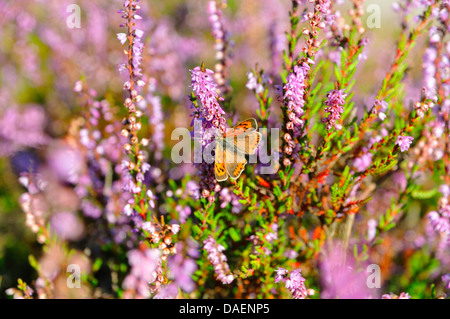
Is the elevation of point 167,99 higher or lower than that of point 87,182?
higher

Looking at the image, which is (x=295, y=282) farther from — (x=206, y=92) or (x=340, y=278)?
(x=206, y=92)

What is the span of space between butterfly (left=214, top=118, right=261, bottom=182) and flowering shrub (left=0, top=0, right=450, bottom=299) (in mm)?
23

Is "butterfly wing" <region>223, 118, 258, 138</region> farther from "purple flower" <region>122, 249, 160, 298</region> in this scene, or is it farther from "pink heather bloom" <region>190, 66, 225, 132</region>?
"purple flower" <region>122, 249, 160, 298</region>

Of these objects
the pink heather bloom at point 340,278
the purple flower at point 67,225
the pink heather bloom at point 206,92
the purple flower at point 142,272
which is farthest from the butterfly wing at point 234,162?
the purple flower at point 67,225

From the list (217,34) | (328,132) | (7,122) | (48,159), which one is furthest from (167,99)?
(328,132)

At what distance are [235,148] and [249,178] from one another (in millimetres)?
340

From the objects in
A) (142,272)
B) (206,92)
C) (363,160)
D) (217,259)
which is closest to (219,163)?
(206,92)

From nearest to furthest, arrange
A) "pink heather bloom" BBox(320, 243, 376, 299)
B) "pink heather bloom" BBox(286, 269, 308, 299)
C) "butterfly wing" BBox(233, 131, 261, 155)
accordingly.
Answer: "pink heather bloom" BBox(286, 269, 308, 299) → "butterfly wing" BBox(233, 131, 261, 155) → "pink heather bloom" BBox(320, 243, 376, 299)

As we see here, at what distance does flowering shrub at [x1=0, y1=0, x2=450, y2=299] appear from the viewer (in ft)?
6.43

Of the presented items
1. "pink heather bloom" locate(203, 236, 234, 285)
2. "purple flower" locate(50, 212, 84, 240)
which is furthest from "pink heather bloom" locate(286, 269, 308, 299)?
"purple flower" locate(50, 212, 84, 240)

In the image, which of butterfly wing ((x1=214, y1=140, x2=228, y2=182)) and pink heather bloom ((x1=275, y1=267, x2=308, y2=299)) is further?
pink heather bloom ((x1=275, y1=267, x2=308, y2=299))
